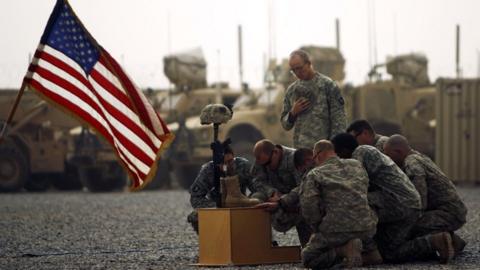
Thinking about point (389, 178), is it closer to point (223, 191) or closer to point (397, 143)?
point (397, 143)

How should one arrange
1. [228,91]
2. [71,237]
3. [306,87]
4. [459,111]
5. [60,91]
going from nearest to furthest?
[60,91] < [306,87] < [71,237] < [459,111] < [228,91]

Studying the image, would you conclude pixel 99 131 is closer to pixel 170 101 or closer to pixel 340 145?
pixel 340 145

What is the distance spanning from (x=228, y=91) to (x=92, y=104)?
2290cm

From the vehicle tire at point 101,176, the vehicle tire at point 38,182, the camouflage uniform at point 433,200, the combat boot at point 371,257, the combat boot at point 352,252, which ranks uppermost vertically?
the camouflage uniform at point 433,200

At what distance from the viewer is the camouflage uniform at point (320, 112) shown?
1333cm

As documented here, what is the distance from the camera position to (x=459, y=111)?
3061 centimetres

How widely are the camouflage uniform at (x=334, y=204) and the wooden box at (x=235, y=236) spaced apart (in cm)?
66

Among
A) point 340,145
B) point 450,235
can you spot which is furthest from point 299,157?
point 450,235

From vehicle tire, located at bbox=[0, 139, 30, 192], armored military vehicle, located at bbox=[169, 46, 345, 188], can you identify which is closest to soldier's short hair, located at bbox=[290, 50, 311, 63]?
armored military vehicle, located at bbox=[169, 46, 345, 188]

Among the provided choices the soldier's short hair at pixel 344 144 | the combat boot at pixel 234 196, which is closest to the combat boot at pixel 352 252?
the soldier's short hair at pixel 344 144

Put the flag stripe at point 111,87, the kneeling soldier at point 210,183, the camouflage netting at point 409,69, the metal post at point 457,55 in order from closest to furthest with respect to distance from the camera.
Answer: the flag stripe at point 111,87, the kneeling soldier at point 210,183, the camouflage netting at point 409,69, the metal post at point 457,55

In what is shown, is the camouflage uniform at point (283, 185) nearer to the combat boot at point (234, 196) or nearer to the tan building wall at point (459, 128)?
the combat boot at point (234, 196)

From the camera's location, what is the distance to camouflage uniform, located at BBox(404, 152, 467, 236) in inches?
472

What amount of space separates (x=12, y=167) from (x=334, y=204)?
2348cm
